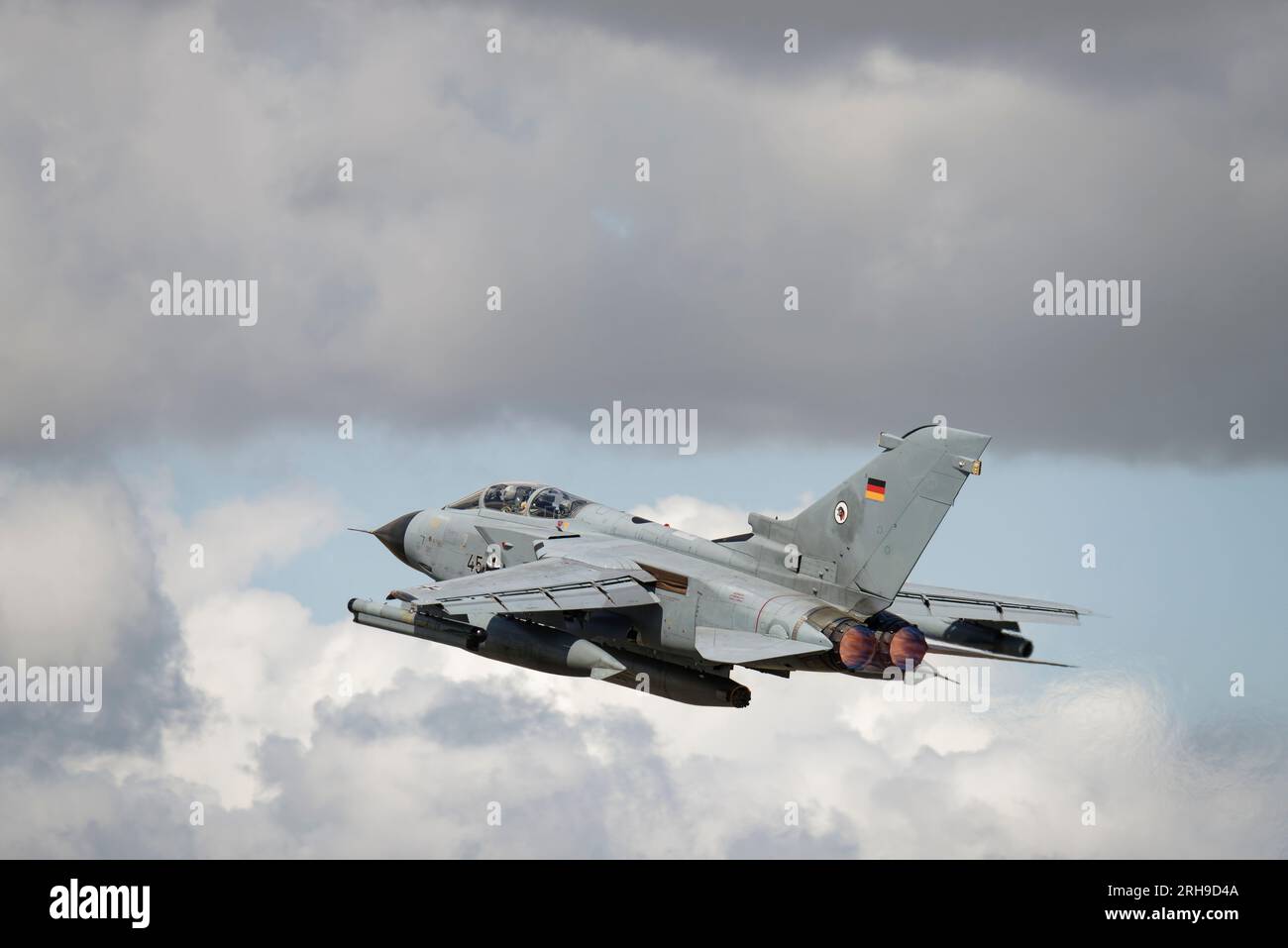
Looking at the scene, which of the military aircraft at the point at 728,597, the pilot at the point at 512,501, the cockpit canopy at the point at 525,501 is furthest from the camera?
the pilot at the point at 512,501

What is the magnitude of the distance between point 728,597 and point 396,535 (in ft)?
40.9

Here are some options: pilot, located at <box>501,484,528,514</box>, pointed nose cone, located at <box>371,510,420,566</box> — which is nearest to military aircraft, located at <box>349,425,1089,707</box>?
pilot, located at <box>501,484,528,514</box>

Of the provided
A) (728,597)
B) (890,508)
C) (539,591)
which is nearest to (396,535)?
(539,591)

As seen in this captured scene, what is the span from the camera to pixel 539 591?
146 ft

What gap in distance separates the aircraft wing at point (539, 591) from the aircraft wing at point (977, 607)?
7.32 metres

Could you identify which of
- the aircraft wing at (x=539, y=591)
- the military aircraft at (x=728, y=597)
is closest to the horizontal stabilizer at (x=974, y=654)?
the military aircraft at (x=728, y=597)

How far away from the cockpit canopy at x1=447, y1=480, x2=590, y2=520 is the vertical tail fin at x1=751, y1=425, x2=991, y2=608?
27.9 ft

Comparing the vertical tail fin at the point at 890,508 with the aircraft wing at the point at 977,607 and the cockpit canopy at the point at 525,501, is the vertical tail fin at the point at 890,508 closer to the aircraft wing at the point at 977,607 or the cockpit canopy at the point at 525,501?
the aircraft wing at the point at 977,607

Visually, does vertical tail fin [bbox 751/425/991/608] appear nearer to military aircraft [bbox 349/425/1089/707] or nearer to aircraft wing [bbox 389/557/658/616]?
military aircraft [bbox 349/425/1089/707]

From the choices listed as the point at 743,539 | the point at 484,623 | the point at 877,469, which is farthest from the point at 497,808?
the point at 877,469

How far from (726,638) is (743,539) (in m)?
3.57

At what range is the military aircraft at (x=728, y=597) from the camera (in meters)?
42.2

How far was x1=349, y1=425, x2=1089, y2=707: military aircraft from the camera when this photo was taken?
4216 centimetres
